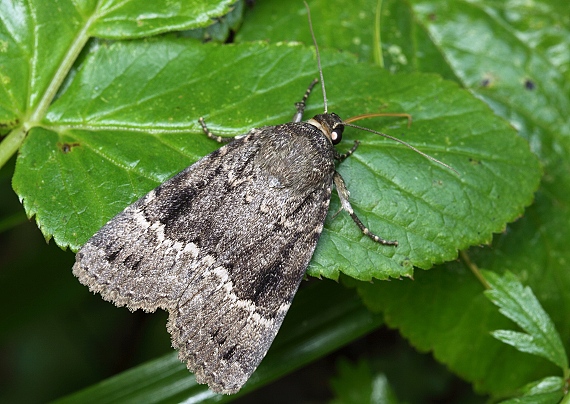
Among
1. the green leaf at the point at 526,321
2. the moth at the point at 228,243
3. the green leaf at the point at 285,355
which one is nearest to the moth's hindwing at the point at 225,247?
the moth at the point at 228,243

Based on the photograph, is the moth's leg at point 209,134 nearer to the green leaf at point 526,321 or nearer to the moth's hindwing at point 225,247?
the moth's hindwing at point 225,247

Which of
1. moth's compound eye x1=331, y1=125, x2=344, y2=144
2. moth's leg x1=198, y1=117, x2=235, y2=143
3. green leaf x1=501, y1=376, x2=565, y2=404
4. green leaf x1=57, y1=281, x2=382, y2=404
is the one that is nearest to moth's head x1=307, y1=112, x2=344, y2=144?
moth's compound eye x1=331, y1=125, x2=344, y2=144

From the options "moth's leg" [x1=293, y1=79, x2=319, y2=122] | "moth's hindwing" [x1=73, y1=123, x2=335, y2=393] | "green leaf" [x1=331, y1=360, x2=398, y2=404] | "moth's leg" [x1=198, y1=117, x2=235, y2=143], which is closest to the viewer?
"moth's hindwing" [x1=73, y1=123, x2=335, y2=393]

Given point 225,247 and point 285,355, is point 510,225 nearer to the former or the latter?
point 285,355

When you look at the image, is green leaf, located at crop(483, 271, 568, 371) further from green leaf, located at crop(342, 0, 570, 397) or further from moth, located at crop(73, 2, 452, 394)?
moth, located at crop(73, 2, 452, 394)

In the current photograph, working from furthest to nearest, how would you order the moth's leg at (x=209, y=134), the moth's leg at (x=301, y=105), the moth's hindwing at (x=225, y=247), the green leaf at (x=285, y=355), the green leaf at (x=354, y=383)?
the green leaf at (x=354, y=383) → the green leaf at (x=285, y=355) → the moth's leg at (x=301, y=105) → the moth's leg at (x=209, y=134) → the moth's hindwing at (x=225, y=247)

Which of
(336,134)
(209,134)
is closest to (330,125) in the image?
(336,134)
